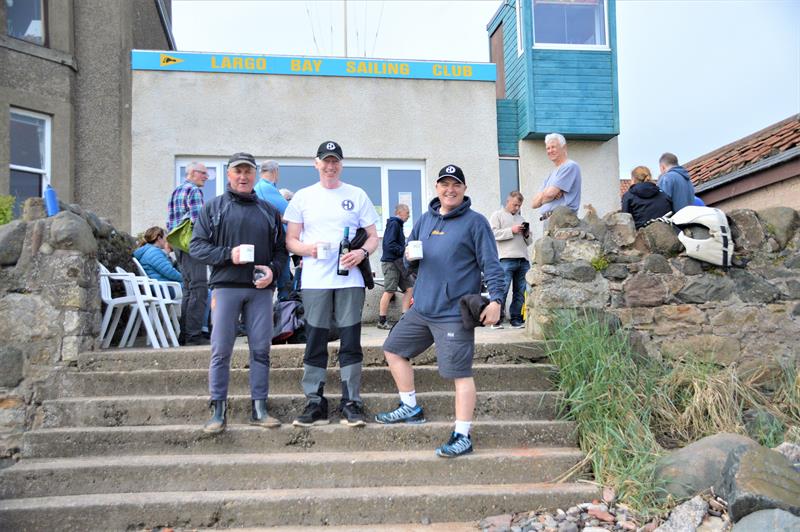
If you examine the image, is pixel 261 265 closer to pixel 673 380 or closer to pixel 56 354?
pixel 56 354

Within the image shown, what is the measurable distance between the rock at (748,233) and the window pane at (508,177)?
5.19 metres

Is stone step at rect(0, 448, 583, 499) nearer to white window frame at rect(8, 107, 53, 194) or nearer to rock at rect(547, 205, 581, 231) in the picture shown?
rock at rect(547, 205, 581, 231)

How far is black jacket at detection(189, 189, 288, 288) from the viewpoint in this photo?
13.8 feet

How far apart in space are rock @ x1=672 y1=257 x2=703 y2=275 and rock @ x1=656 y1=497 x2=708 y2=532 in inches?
94.7

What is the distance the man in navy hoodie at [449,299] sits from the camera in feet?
13.2

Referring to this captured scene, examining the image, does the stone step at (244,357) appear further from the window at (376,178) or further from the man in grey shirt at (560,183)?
the window at (376,178)

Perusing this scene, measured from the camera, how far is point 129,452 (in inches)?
164

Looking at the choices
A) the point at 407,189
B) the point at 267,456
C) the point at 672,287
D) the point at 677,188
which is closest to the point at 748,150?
the point at 677,188

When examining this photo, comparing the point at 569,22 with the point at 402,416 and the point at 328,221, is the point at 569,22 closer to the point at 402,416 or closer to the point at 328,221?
the point at 328,221

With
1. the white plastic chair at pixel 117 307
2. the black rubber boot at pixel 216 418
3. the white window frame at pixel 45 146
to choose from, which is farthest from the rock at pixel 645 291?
the white window frame at pixel 45 146

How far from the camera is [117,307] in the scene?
222 inches

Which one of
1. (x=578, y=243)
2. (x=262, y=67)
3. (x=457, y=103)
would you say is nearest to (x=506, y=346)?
Answer: (x=578, y=243)

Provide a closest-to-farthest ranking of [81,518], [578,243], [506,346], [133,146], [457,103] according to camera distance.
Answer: [81,518], [506,346], [578,243], [133,146], [457,103]

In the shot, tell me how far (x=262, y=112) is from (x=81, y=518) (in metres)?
7.30
